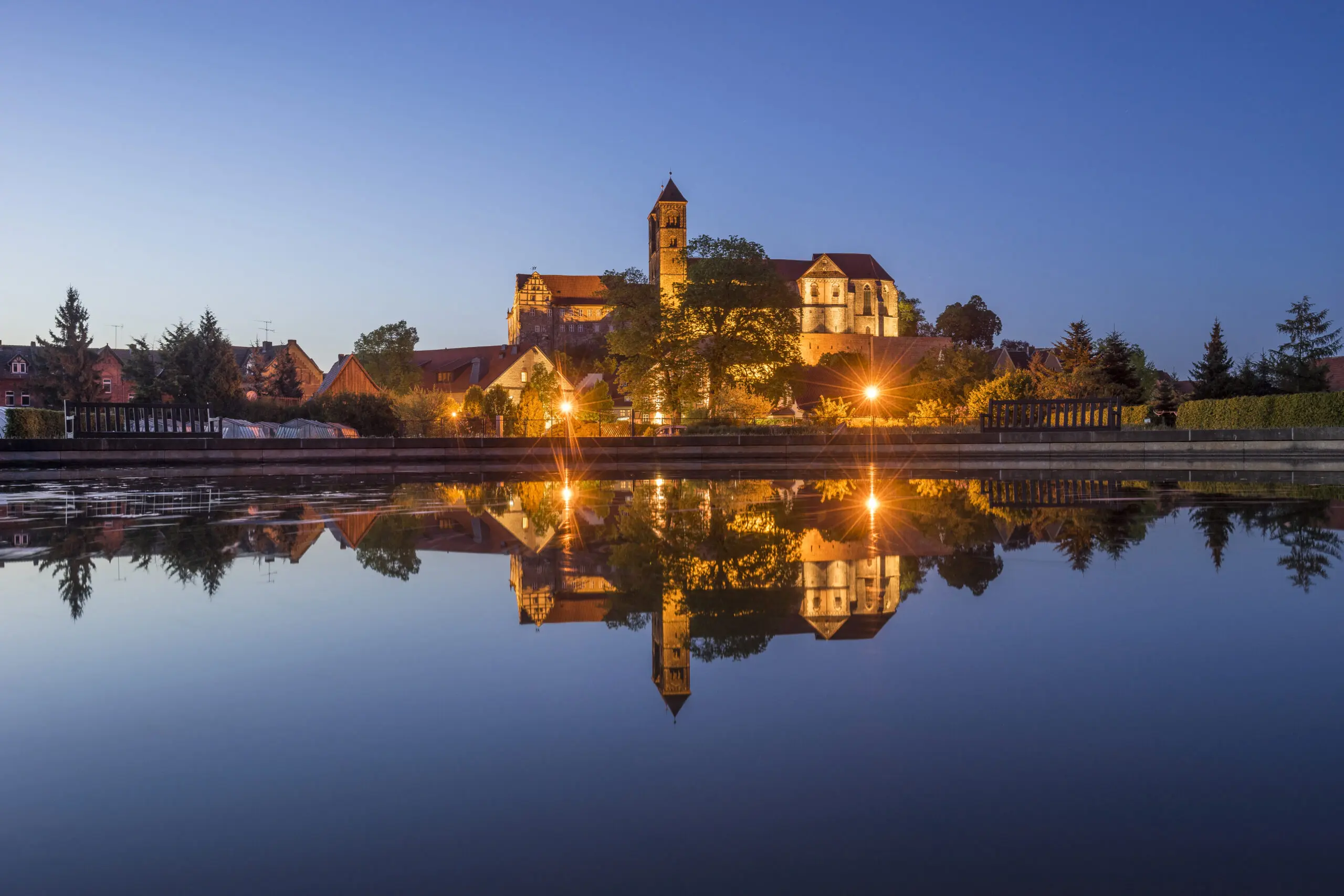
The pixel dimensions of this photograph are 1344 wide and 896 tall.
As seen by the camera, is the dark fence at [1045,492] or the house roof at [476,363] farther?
the house roof at [476,363]

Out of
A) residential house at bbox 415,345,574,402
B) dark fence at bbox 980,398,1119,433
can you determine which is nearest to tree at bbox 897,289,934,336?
residential house at bbox 415,345,574,402

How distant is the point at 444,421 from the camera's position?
50719mm

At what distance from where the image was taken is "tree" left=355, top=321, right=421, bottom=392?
118 m

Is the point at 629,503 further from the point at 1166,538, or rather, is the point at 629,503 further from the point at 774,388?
the point at 774,388

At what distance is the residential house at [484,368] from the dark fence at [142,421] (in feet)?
168

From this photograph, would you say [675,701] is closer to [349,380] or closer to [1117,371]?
[1117,371]

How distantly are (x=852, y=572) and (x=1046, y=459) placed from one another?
26.4 metres

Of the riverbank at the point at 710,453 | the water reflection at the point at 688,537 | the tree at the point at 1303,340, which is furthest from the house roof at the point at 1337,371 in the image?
the water reflection at the point at 688,537

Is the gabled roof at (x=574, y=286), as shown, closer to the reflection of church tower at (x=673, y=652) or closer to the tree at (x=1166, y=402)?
the tree at (x=1166, y=402)

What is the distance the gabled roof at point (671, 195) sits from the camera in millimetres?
130625

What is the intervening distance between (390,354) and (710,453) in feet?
326

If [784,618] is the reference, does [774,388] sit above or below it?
above

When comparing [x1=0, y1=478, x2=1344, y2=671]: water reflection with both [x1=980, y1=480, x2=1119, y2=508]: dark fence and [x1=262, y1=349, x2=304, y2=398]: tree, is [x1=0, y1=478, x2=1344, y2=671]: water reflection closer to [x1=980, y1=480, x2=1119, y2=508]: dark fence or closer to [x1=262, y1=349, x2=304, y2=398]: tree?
[x1=980, y1=480, x2=1119, y2=508]: dark fence

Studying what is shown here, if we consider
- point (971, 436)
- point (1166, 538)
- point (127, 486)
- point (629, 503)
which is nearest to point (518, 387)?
point (971, 436)
